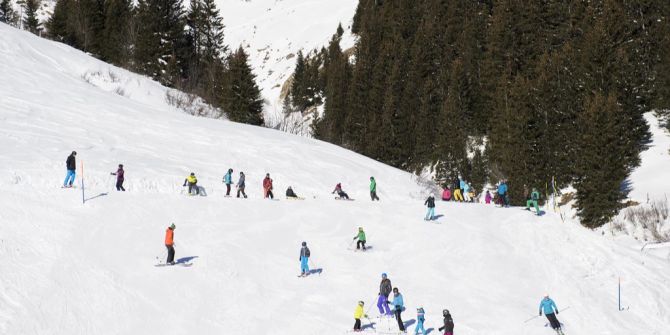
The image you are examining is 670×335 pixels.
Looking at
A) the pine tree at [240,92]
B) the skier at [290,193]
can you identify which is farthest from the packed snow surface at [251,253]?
the pine tree at [240,92]

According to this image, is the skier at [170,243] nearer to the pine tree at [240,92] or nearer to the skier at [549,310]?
the skier at [549,310]

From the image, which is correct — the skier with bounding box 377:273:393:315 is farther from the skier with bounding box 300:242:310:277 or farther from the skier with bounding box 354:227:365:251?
the skier with bounding box 354:227:365:251

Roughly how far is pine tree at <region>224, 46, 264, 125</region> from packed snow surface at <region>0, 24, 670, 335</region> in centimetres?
1747

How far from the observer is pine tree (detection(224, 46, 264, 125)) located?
54.8m

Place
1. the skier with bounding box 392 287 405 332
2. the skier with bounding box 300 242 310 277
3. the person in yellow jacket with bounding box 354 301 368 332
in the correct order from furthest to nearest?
the skier with bounding box 300 242 310 277 → the skier with bounding box 392 287 405 332 → the person in yellow jacket with bounding box 354 301 368 332

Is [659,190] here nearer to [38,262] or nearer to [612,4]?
[612,4]

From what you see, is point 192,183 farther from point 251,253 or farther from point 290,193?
point 251,253

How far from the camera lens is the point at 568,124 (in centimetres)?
4150

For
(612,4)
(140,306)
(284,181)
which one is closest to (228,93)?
(284,181)

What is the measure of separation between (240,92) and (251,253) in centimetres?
3462

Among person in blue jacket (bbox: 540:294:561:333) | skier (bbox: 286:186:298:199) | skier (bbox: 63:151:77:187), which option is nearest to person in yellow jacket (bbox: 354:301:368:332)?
person in blue jacket (bbox: 540:294:561:333)

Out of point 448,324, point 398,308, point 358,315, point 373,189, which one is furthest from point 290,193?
point 448,324

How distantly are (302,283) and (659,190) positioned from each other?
25027 millimetres

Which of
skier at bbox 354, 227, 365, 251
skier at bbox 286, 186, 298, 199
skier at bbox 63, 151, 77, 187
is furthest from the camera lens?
skier at bbox 286, 186, 298, 199
